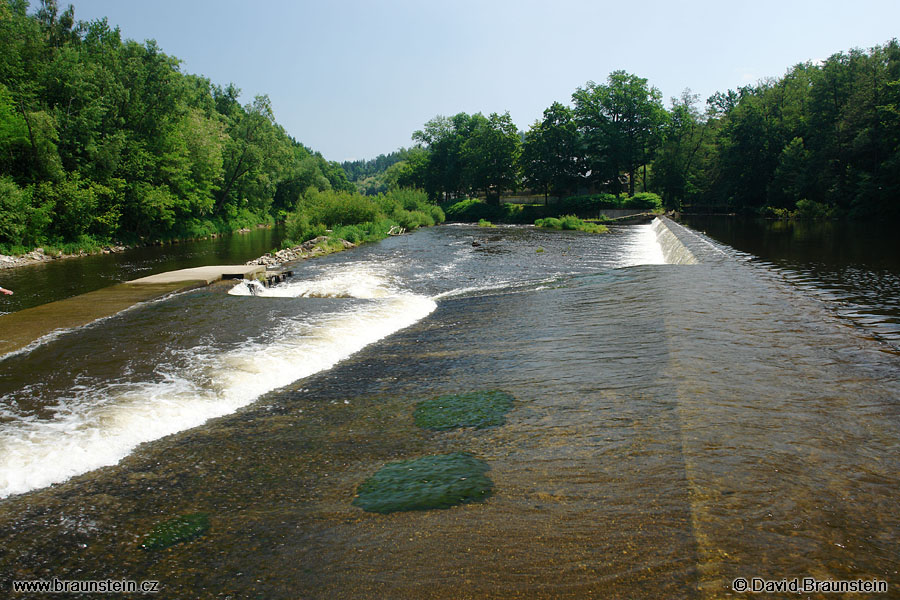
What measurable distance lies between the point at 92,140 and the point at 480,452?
116 feet

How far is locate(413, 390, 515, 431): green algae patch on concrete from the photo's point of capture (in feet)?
19.1

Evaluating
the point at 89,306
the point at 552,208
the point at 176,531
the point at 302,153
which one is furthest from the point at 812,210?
the point at 302,153

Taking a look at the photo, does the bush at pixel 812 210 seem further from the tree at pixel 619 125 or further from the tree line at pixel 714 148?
the tree at pixel 619 125

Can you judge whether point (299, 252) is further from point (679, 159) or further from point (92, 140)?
point (679, 159)

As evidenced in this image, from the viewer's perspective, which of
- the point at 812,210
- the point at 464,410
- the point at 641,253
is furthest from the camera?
the point at 812,210

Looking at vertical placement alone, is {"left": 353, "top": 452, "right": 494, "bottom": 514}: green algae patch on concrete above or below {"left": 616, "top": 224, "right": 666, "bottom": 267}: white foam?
above

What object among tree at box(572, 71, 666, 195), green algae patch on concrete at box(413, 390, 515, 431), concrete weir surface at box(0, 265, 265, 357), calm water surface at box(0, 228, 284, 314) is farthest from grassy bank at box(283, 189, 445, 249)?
tree at box(572, 71, 666, 195)

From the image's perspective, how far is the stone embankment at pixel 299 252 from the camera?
2311 cm

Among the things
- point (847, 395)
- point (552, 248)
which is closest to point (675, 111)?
point (552, 248)

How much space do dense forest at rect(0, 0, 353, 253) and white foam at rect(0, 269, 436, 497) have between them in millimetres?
23632

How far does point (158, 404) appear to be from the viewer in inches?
251

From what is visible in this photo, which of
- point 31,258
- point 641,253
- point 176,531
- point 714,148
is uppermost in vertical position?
point 714,148

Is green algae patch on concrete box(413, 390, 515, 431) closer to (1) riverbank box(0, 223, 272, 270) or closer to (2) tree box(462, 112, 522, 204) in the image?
(1) riverbank box(0, 223, 272, 270)

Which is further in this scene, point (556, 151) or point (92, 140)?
point (556, 151)
